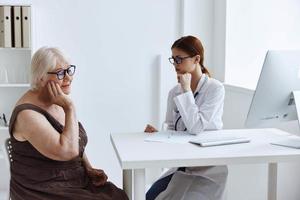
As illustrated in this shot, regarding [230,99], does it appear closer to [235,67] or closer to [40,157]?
[235,67]

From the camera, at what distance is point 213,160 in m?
2.05

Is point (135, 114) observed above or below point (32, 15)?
below

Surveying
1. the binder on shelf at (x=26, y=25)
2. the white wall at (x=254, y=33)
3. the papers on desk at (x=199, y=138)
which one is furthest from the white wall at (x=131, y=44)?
the papers on desk at (x=199, y=138)

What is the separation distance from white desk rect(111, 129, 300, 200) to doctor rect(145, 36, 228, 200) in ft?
0.81

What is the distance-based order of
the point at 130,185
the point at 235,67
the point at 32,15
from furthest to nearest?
the point at 235,67 → the point at 32,15 → the point at 130,185

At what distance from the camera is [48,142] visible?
200cm

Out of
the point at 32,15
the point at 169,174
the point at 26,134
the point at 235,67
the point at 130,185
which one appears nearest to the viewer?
the point at 26,134

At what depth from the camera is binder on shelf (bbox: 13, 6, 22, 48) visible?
3736 mm

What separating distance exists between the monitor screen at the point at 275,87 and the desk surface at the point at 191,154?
14 cm

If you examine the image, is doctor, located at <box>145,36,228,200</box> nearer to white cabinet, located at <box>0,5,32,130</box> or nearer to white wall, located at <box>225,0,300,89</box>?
white wall, located at <box>225,0,300,89</box>

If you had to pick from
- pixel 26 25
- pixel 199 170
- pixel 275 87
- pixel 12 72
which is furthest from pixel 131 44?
pixel 275 87

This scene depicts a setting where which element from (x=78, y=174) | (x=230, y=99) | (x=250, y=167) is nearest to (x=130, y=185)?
(x=78, y=174)

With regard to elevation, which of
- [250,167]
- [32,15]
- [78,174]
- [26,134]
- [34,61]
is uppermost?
[32,15]

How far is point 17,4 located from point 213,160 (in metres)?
2.50
